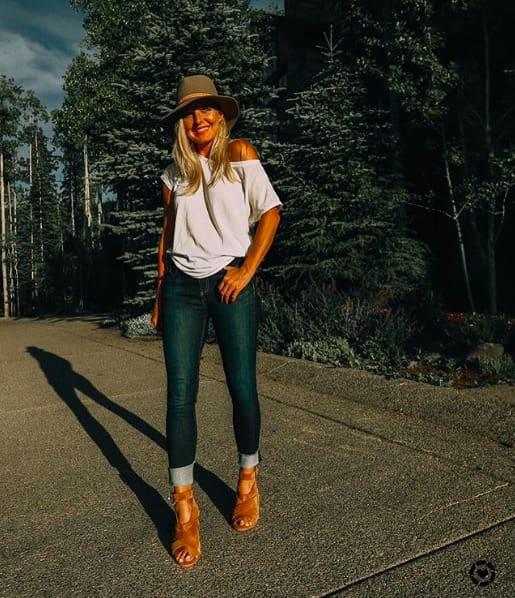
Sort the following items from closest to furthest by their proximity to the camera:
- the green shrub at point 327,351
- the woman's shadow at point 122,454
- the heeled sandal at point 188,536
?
the heeled sandal at point 188,536, the woman's shadow at point 122,454, the green shrub at point 327,351

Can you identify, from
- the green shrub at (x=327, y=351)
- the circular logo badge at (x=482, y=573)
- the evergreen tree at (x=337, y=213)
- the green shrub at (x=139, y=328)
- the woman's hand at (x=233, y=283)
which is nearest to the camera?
the circular logo badge at (x=482, y=573)

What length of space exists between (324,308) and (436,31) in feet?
23.0

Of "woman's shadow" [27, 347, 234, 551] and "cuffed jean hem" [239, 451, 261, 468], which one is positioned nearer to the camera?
"cuffed jean hem" [239, 451, 261, 468]

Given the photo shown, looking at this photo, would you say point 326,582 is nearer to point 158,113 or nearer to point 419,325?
point 419,325

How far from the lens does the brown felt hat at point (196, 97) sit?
2699 millimetres

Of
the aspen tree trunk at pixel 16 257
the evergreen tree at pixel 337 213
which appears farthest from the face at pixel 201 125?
the aspen tree trunk at pixel 16 257

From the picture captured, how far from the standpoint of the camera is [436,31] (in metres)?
11.6

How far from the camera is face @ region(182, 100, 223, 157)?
274 cm

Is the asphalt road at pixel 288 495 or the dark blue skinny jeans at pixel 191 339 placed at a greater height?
the dark blue skinny jeans at pixel 191 339

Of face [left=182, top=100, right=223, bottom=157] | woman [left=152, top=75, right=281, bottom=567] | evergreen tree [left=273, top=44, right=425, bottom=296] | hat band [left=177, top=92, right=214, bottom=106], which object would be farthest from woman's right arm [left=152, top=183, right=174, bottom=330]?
evergreen tree [left=273, top=44, right=425, bottom=296]

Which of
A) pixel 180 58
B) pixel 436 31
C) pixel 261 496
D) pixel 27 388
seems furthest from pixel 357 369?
pixel 180 58

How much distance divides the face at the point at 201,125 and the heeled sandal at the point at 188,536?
1.55 meters

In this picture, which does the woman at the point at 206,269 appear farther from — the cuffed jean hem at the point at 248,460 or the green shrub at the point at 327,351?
the green shrub at the point at 327,351

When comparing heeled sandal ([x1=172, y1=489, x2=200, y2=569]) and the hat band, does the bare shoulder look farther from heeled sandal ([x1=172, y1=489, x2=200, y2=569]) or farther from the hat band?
heeled sandal ([x1=172, y1=489, x2=200, y2=569])
